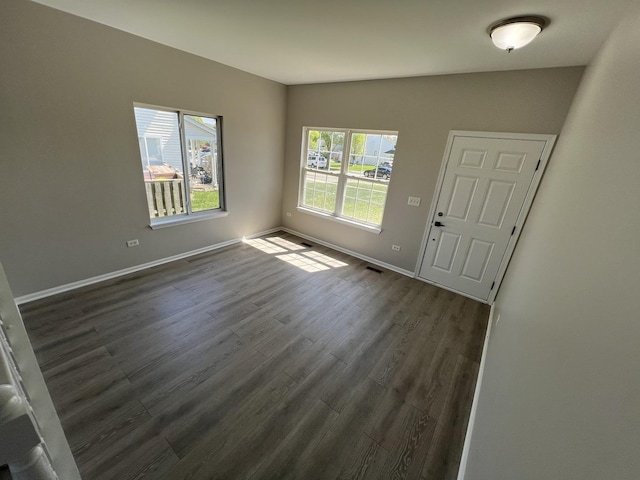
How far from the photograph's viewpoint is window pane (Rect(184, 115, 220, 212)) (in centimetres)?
353

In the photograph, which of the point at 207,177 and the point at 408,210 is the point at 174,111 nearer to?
the point at 207,177

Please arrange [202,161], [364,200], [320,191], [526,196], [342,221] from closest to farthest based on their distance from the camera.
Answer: [526,196]
[202,161]
[364,200]
[342,221]
[320,191]

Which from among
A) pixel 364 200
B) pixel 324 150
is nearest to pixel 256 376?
pixel 364 200

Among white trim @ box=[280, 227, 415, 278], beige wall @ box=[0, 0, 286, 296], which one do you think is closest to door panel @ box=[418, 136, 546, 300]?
white trim @ box=[280, 227, 415, 278]

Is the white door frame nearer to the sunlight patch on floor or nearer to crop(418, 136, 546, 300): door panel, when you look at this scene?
crop(418, 136, 546, 300): door panel

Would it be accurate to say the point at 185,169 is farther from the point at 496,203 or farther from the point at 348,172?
the point at 496,203

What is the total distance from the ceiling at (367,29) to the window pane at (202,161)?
2.76 ft

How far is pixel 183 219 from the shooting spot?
369 cm

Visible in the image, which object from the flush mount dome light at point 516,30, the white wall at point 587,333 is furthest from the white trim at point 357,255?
the flush mount dome light at point 516,30

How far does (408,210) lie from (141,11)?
353 centimetres

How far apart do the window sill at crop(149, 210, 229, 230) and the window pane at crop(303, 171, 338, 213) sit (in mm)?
1533

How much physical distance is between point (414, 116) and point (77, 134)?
3.80 meters

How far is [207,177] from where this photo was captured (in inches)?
154

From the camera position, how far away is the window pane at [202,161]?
3.53 meters
